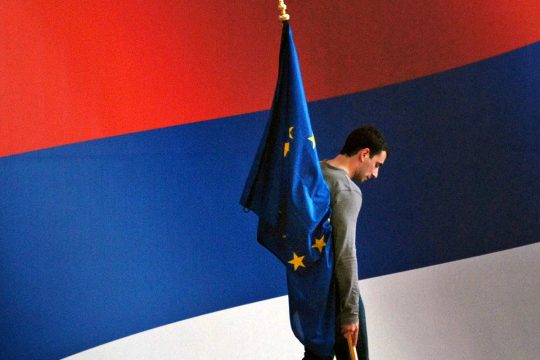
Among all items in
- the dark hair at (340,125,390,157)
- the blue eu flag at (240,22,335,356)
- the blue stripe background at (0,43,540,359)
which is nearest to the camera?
the blue eu flag at (240,22,335,356)

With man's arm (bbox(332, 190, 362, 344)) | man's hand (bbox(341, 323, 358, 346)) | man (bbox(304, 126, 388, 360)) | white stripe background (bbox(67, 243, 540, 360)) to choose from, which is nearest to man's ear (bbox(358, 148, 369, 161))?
man (bbox(304, 126, 388, 360))

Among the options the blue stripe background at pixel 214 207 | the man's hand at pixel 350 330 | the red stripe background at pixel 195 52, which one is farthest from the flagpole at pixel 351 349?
the red stripe background at pixel 195 52

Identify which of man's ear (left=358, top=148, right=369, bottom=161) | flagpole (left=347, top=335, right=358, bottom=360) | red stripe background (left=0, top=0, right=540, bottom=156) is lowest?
flagpole (left=347, top=335, right=358, bottom=360)

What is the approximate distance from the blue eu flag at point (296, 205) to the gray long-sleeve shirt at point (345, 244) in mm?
21

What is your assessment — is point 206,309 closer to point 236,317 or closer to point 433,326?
point 236,317

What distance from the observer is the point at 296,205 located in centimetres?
178

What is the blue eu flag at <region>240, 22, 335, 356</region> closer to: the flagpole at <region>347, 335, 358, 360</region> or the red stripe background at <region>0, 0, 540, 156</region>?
the flagpole at <region>347, 335, 358, 360</region>

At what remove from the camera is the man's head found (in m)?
1.93

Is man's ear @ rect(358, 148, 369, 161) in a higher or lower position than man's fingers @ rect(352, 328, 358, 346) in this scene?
higher

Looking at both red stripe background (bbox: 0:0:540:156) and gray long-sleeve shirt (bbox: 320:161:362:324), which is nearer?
gray long-sleeve shirt (bbox: 320:161:362:324)

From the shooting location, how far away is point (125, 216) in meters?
2.64

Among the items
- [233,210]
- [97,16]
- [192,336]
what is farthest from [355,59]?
[192,336]

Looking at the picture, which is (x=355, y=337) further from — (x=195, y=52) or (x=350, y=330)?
(x=195, y=52)

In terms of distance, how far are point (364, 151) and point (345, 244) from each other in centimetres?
25
